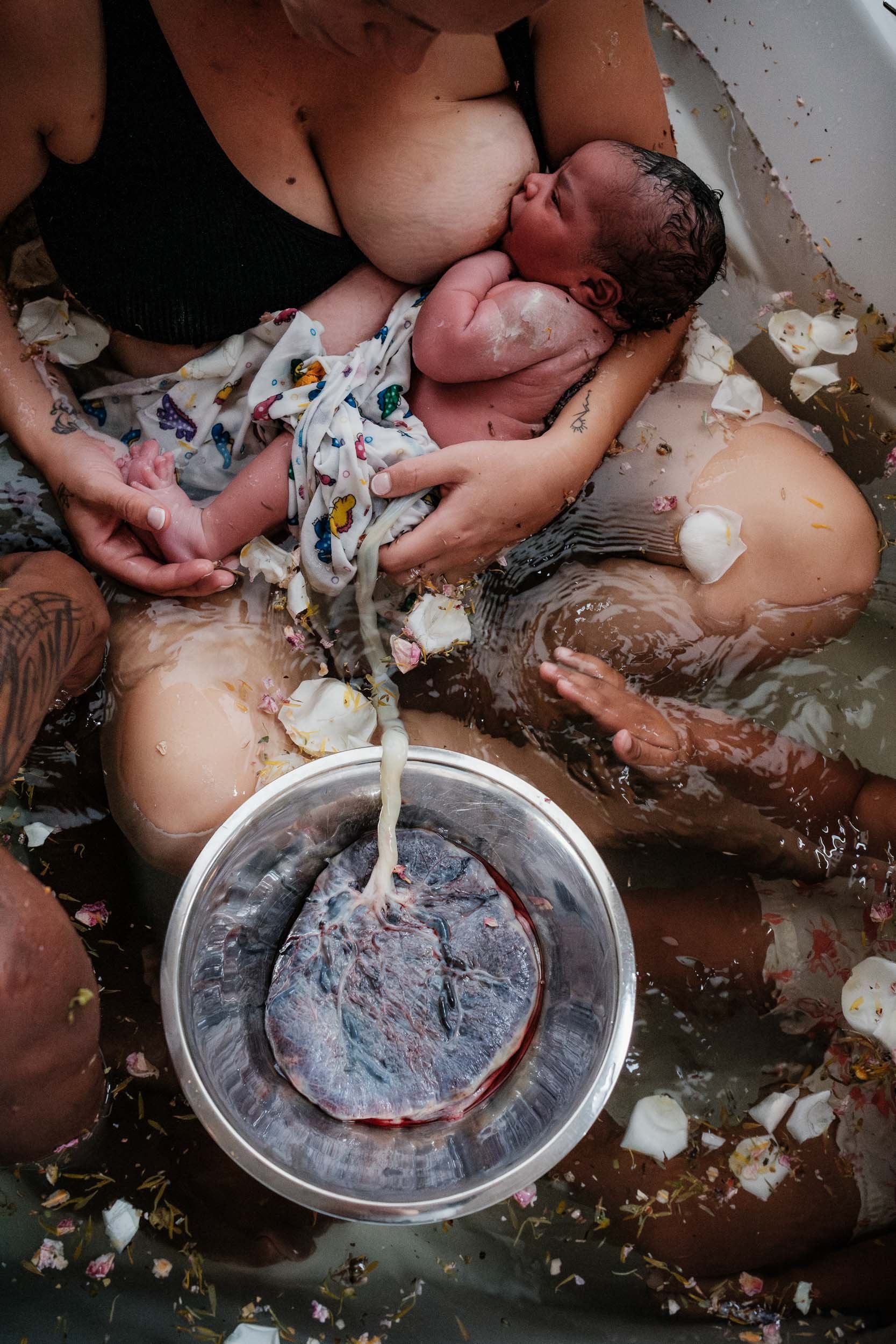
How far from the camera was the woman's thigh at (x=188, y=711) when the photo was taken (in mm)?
1459

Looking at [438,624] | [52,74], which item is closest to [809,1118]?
[438,624]

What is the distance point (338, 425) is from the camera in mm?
1429

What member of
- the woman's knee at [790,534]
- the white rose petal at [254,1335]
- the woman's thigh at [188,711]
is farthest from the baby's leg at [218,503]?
the white rose petal at [254,1335]

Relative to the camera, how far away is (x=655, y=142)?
1503 mm

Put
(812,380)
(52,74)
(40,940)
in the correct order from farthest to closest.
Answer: (812,380), (52,74), (40,940)

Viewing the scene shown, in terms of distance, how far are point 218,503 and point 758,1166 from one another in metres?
1.40

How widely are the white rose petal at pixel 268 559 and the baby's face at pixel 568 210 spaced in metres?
0.61

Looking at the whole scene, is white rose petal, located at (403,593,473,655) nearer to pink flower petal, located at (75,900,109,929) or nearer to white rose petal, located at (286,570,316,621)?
white rose petal, located at (286,570,316,621)

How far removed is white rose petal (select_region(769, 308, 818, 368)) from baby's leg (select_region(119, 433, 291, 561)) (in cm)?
101

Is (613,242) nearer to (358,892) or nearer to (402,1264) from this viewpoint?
(358,892)

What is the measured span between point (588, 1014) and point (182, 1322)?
0.84 metres

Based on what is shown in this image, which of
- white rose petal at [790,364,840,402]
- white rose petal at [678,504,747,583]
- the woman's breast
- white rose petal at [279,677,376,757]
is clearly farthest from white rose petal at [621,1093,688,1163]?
the woman's breast

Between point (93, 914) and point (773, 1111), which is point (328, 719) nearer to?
point (93, 914)

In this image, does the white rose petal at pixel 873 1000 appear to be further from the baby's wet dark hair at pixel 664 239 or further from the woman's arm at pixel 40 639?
the woman's arm at pixel 40 639
